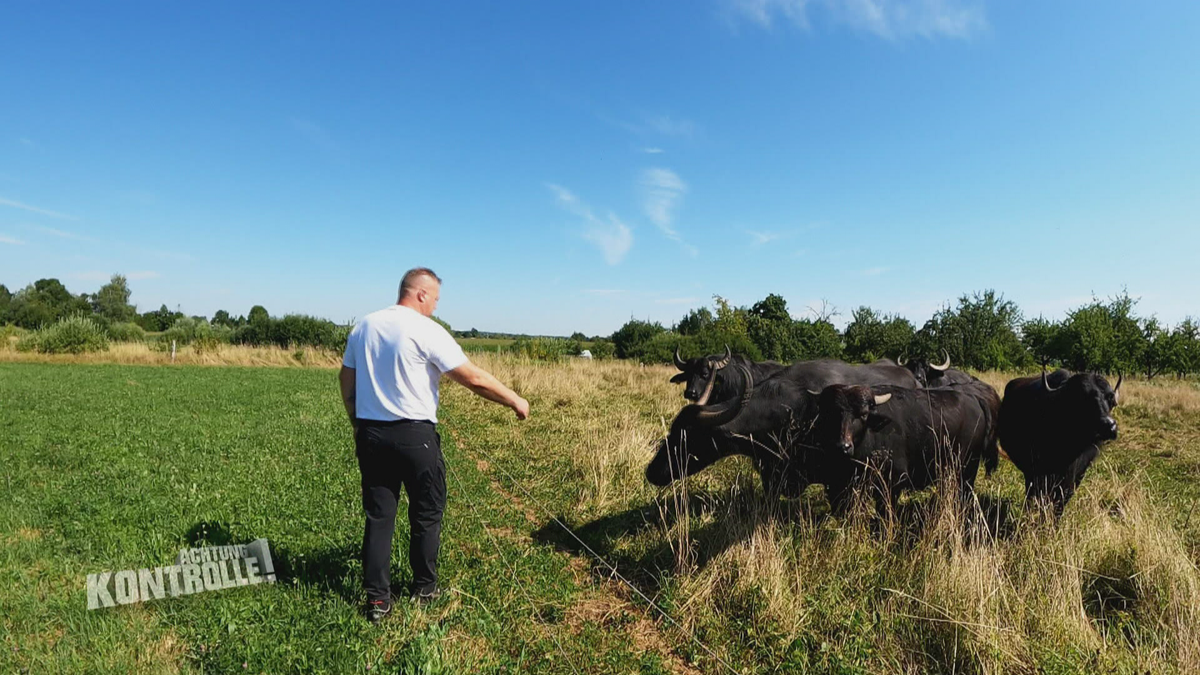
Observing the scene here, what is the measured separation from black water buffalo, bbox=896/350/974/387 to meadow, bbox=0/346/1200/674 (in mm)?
1505

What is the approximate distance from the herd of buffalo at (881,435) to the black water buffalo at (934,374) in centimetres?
149

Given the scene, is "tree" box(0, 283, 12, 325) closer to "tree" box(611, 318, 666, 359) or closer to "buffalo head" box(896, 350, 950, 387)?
"tree" box(611, 318, 666, 359)

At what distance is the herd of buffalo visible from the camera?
17.6 feet

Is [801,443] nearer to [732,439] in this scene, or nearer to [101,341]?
[732,439]

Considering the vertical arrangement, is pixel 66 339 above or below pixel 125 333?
below

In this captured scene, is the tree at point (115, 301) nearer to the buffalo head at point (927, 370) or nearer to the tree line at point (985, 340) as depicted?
the tree line at point (985, 340)

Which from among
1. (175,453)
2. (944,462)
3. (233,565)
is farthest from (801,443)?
(175,453)

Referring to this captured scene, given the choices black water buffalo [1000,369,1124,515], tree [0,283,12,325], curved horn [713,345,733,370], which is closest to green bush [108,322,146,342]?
tree [0,283,12,325]

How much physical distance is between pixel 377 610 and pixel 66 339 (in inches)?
1527

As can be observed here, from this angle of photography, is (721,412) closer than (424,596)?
No

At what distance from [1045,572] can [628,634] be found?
2.95 metres

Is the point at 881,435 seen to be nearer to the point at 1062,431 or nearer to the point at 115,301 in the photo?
the point at 1062,431

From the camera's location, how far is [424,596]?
12.2 feet

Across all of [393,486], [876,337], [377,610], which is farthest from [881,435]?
[876,337]
